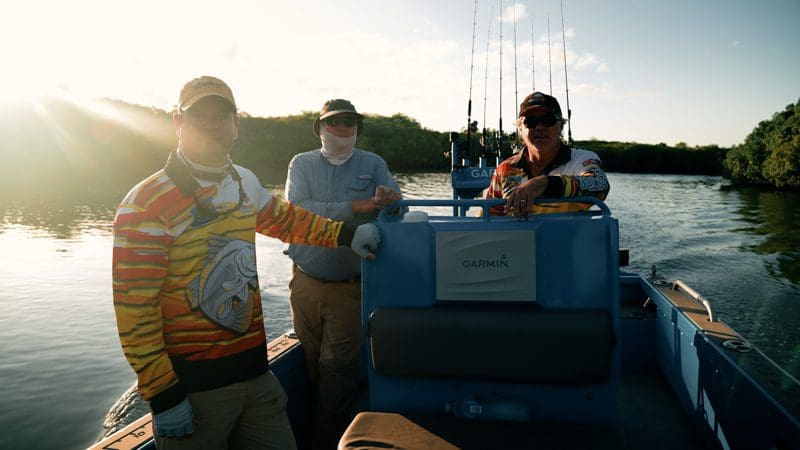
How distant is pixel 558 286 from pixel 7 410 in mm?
6845

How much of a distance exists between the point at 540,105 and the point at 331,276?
4.65 ft

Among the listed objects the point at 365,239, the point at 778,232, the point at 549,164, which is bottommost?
the point at 778,232

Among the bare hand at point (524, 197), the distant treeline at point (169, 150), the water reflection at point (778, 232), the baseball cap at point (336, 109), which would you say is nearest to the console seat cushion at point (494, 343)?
the bare hand at point (524, 197)

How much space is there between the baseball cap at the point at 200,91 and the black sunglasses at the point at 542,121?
4.80ft

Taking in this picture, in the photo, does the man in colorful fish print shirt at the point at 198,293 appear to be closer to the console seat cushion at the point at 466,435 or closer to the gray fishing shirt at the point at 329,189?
the console seat cushion at the point at 466,435

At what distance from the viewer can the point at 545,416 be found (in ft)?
6.74

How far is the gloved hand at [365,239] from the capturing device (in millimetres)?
2059

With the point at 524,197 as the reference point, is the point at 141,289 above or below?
below

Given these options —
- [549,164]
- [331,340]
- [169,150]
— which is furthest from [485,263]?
[169,150]

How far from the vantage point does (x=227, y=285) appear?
169 centimetres

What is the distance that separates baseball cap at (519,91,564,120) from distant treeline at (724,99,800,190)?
46.5m

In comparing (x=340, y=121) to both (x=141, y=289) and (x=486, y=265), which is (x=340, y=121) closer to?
(x=486, y=265)

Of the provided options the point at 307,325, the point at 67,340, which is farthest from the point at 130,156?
the point at 307,325

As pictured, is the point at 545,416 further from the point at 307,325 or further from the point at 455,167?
the point at 455,167
